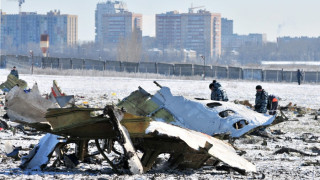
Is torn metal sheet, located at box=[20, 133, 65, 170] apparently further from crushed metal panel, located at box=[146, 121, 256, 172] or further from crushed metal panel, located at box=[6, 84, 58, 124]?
crushed metal panel, located at box=[146, 121, 256, 172]

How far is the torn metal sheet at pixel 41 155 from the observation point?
32.3 feet

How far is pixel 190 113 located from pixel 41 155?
13.6ft

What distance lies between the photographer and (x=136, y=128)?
9.02m

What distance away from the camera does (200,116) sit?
13391 mm

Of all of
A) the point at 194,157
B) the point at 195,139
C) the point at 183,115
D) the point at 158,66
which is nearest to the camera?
the point at 195,139

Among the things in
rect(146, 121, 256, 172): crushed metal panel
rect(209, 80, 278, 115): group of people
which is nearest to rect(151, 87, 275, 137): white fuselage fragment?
rect(209, 80, 278, 115): group of people

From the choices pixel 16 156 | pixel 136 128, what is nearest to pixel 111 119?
pixel 136 128

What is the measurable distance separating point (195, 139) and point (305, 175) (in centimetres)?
184

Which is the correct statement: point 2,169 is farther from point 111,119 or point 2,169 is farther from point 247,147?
point 247,147

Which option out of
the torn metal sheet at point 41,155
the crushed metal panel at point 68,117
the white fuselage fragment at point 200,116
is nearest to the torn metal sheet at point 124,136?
the crushed metal panel at point 68,117

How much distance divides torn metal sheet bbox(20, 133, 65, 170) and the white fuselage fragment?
365cm

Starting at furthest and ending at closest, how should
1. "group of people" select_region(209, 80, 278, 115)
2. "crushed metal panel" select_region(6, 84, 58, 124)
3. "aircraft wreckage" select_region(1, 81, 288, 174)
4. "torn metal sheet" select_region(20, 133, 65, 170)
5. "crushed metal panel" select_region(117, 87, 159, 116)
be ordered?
1. "group of people" select_region(209, 80, 278, 115)
2. "crushed metal panel" select_region(117, 87, 159, 116)
3. "torn metal sheet" select_region(20, 133, 65, 170)
4. "crushed metal panel" select_region(6, 84, 58, 124)
5. "aircraft wreckage" select_region(1, 81, 288, 174)

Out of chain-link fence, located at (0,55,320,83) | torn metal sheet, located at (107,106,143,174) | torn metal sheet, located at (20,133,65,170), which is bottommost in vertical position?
chain-link fence, located at (0,55,320,83)

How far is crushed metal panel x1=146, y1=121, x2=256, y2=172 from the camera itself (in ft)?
29.6
